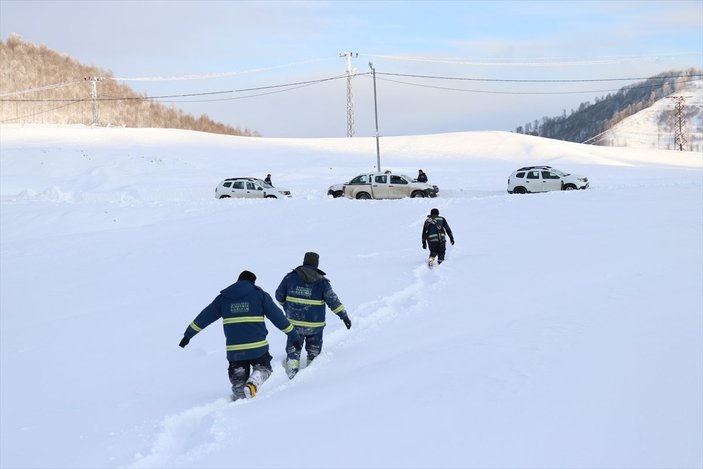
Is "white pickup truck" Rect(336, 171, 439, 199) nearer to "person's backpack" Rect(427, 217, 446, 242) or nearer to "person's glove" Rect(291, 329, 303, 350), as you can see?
"person's backpack" Rect(427, 217, 446, 242)

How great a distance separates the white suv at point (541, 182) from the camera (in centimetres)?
3212

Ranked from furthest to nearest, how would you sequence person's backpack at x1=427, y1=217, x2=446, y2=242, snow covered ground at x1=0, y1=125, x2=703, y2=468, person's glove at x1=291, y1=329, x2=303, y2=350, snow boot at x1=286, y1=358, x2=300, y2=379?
person's backpack at x1=427, y1=217, x2=446, y2=242 < snow boot at x1=286, y1=358, x2=300, y2=379 < person's glove at x1=291, y1=329, x2=303, y2=350 < snow covered ground at x1=0, y1=125, x2=703, y2=468

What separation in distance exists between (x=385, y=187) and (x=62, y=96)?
11456 cm

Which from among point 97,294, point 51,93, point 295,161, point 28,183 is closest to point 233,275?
point 97,294

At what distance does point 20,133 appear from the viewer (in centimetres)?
6250

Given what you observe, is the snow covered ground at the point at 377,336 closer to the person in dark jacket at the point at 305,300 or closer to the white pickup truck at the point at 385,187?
the person in dark jacket at the point at 305,300

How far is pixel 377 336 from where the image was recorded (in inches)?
415

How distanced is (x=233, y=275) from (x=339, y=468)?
13.0 metres

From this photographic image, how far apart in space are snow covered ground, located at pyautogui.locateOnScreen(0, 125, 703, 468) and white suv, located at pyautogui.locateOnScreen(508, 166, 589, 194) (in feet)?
18.2

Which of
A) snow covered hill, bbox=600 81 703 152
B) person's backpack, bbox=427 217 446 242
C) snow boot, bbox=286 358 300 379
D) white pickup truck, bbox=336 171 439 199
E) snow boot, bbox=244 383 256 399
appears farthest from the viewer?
snow covered hill, bbox=600 81 703 152

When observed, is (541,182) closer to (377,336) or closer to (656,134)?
(377,336)

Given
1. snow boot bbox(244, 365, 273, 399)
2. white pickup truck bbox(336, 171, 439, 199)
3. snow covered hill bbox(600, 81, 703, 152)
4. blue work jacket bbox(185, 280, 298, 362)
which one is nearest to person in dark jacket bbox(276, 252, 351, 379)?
snow boot bbox(244, 365, 273, 399)

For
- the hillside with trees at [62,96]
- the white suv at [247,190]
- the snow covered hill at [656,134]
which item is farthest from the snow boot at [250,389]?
the snow covered hill at [656,134]

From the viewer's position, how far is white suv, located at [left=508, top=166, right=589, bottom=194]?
105 ft
